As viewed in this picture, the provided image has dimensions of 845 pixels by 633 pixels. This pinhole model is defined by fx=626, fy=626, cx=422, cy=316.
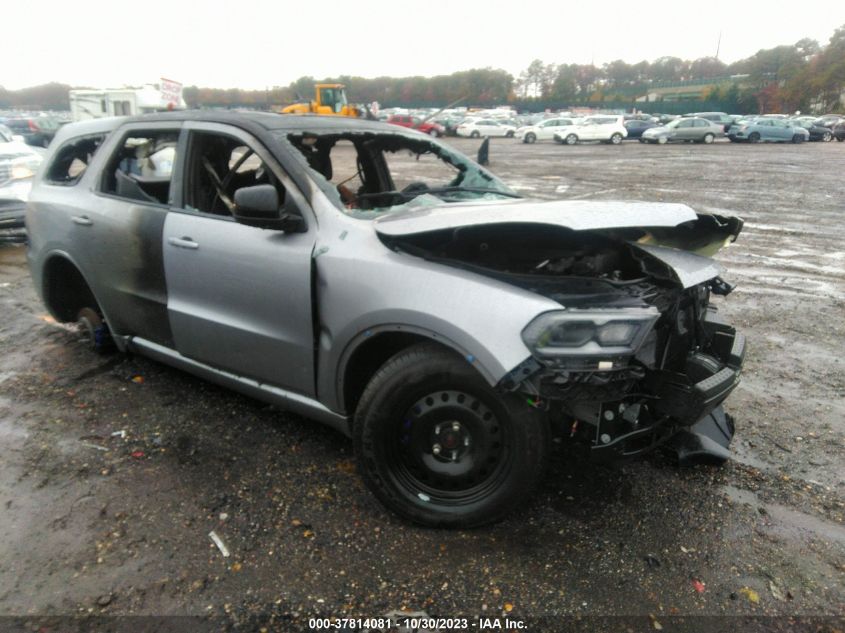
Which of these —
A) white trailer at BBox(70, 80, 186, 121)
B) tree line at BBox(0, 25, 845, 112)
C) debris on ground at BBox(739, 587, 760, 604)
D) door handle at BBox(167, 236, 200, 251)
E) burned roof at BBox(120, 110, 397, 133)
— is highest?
tree line at BBox(0, 25, 845, 112)

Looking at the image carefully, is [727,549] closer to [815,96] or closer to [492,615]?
[492,615]

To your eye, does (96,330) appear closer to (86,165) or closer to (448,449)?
(86,165)

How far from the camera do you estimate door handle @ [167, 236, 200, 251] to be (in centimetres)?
339

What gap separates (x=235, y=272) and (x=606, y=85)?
Result: 115 m

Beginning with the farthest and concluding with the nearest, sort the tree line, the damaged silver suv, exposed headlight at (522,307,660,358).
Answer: the tree line
the damaged silver suv
exposed headlight at (522,307,660,358)

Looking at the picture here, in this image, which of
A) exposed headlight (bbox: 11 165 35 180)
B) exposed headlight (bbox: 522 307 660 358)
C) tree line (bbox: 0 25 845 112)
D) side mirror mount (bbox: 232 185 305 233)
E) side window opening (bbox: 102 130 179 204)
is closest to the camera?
exposed headlight (bbox: 522 307 660 358)

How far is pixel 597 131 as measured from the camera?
37219mm

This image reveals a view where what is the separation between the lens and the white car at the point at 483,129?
144 ft

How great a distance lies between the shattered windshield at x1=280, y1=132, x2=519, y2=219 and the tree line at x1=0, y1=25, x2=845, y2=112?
60182mm

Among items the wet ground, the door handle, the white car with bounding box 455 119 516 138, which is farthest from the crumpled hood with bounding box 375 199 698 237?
the white car with bounding box 455 119 516 138

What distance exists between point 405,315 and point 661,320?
1063mm

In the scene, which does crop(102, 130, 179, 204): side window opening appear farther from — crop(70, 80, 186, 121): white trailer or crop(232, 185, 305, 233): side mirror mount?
crop(70, 80, 186, 121): white trailer

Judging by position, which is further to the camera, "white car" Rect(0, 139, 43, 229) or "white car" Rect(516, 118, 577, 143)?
"white car" Rect(516, 118, 577, 143)

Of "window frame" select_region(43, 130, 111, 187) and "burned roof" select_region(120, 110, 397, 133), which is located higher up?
"burned roof" select_region(120, 110, 397, 133)
